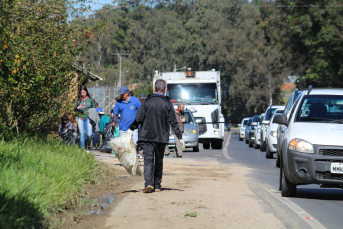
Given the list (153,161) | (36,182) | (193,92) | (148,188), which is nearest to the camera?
(36,182)

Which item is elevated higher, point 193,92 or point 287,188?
point 193,92

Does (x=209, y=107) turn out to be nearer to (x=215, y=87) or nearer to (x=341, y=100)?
(x=215, y=87)

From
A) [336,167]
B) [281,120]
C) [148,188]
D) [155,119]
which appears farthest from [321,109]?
[148,188]

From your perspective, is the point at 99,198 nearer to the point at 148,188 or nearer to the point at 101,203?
the point at 101,203

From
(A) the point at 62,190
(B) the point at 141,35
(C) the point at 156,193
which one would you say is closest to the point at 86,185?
(C) the point at 156,193

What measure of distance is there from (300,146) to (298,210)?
3.73ft

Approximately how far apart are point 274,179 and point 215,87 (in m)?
12.3

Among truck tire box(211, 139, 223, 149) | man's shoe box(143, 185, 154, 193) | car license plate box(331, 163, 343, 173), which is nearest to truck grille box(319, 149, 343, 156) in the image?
car license plate box(331, 163, 343, 173)

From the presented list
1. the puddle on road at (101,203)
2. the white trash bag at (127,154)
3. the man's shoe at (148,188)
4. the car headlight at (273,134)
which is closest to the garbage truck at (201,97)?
the car headlight at (273,134)

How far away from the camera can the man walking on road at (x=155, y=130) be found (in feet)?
27.8

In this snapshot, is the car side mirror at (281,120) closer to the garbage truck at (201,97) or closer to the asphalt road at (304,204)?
the asphalt road at (304,204)

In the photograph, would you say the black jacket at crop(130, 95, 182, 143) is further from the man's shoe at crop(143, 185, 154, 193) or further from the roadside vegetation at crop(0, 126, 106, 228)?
the roadside vegetation at crop(0, 126, 106, 228)

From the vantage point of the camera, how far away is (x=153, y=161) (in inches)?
337

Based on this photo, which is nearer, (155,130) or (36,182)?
(36,182)
